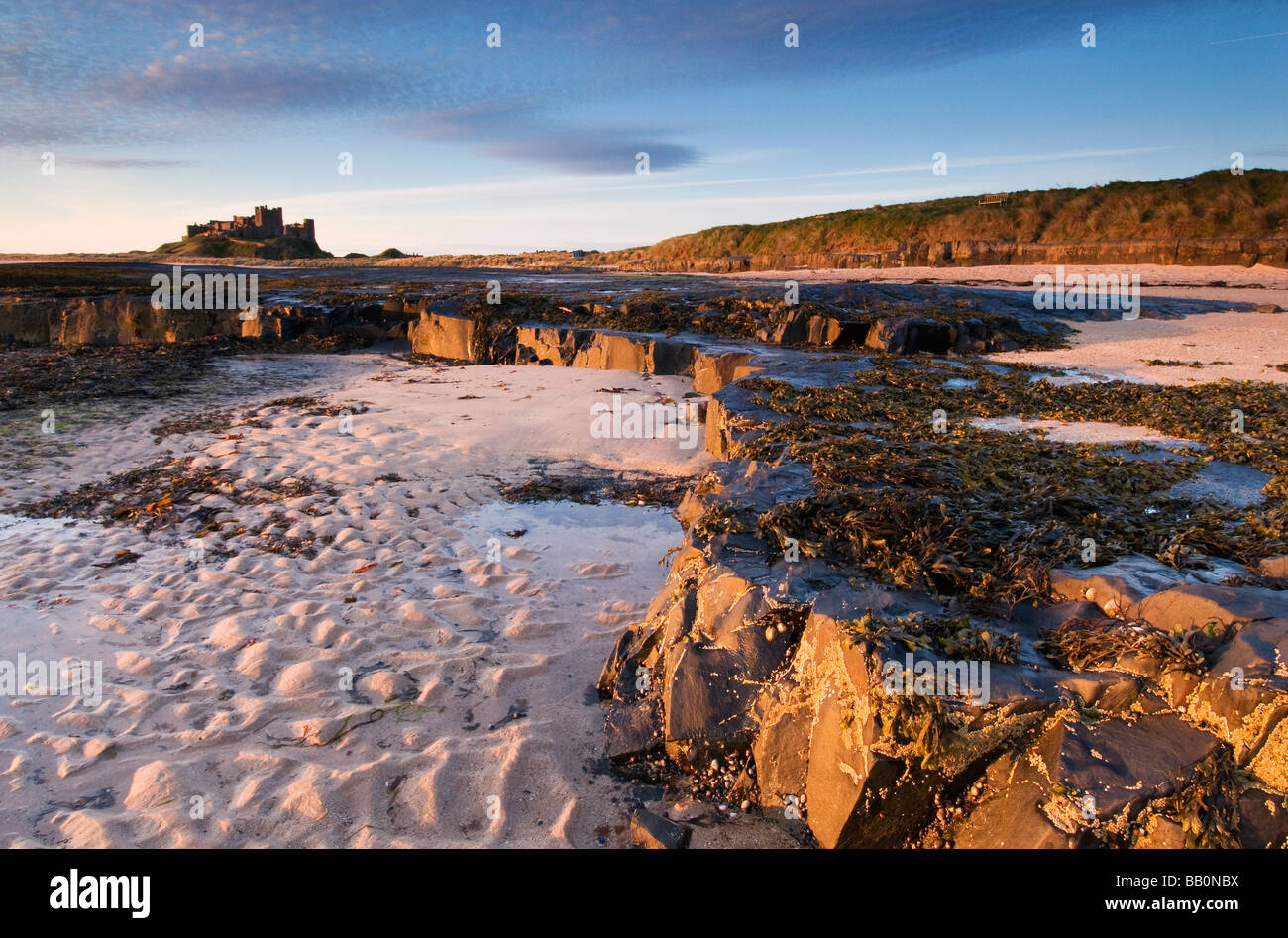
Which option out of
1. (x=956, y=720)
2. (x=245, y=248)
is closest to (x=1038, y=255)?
(x=956, y=720)

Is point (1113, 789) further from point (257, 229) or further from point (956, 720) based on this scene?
point (257, 229)

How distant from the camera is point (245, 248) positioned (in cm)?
5881

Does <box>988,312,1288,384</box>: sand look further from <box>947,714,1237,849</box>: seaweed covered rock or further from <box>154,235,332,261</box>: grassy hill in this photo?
<box>154,235,332,261</box>: grassy hill

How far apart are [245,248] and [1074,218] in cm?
6056

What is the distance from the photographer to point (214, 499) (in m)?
6.22

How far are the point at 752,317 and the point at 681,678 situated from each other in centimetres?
1019

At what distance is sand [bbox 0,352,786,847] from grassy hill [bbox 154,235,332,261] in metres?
58.9

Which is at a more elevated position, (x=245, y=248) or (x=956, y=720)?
(x=245, y=248)

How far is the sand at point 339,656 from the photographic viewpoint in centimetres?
274

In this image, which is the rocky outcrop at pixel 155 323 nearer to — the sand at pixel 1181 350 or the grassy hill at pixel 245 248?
the sand at pixel 1181 350

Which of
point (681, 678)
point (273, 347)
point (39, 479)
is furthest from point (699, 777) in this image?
point (273, 347)

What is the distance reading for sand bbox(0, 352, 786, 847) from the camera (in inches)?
108

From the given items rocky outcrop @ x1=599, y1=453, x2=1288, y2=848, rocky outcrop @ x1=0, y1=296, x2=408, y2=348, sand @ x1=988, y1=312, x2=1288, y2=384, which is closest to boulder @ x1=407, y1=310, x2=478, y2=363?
rocky outcrop @ x1=0, y1=296, x2=408, y2=348

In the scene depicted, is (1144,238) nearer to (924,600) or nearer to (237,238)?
(924,600)
